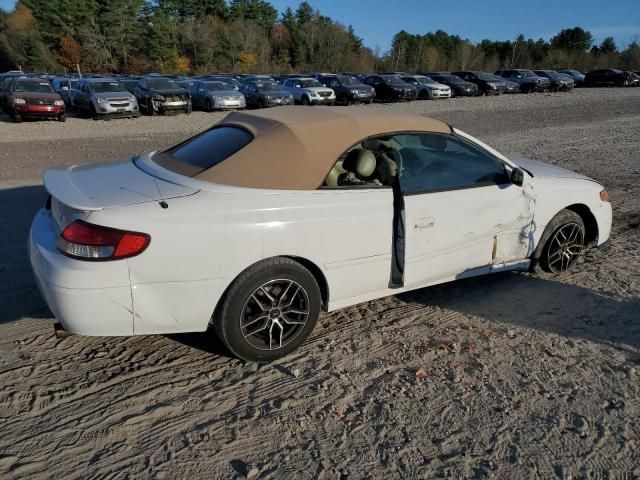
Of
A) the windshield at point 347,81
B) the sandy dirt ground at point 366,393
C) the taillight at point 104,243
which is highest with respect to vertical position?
the windshield at point 347,81

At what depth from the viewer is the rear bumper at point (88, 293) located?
9.17 feet

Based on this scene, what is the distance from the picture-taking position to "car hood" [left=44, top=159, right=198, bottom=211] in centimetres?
300

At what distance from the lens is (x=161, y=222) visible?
2877mm

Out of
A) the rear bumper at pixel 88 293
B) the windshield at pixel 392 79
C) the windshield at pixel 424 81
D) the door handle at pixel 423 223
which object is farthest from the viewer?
the windshield at pixel 424 81

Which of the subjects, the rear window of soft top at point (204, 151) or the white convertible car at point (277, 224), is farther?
the rear window of soft top at point (204, 151)

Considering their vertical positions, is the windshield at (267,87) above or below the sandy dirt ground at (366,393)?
above

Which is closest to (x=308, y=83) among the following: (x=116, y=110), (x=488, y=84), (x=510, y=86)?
(x=116, y=110)

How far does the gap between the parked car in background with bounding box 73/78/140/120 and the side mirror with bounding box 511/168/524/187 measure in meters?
18.2

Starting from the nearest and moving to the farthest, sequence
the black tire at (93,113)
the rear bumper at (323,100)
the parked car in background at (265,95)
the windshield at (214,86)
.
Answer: the black tire at (93,113) → the windshield at (214,86) → the parked car in background at (265,95) → the rear bumper at (323,100)

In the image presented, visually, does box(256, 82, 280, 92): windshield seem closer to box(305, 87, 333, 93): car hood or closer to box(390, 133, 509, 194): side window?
box(305, 87, 333, 93): car hood

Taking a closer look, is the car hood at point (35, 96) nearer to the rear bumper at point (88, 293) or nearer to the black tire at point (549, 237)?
the rear bumper at point (88, 293)

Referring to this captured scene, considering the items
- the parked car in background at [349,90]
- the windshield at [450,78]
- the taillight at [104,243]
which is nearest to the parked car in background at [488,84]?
the windshield at [450,78]

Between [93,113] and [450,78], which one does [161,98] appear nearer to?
[93,113]

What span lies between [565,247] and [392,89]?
25313 mm
